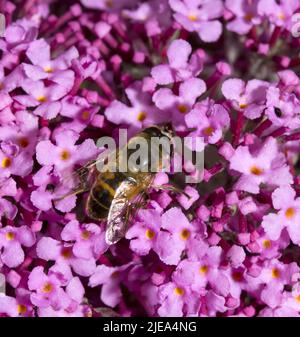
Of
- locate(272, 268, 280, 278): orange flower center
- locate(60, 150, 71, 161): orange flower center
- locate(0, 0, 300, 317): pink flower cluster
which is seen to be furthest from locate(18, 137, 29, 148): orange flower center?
locate(272, 268, 280, 278): orange flower center

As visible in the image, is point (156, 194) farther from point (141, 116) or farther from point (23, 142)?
point (23, 142)

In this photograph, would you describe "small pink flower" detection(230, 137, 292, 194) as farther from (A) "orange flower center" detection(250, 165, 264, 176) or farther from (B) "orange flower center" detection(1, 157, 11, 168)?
(B) "orange flower center" detection(1, 157, 11, 168)

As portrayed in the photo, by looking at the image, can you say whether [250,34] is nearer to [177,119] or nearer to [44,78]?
[177,119]

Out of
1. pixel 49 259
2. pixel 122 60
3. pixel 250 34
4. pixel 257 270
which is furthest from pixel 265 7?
pixel 49 259

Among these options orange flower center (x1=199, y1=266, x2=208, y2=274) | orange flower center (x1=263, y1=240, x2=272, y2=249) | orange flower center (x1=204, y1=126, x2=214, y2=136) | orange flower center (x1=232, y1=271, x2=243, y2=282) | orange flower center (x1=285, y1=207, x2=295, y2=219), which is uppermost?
orange flower center (x1=204, y1=126, x2=214, y2=136)

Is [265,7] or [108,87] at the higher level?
[265,7]

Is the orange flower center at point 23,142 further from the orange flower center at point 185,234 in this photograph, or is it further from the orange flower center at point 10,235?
the orange flower center at point 185,234

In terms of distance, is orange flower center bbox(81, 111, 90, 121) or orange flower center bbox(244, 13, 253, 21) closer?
orange flower center bbox(81, 111, 90, 121)
